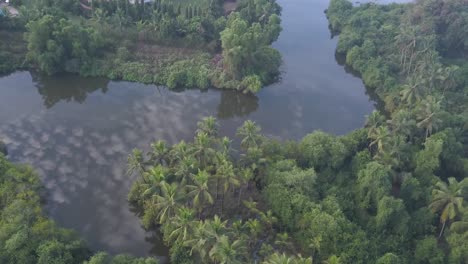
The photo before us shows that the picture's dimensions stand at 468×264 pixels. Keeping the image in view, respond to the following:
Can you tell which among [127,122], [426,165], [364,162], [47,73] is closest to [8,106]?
[47,73]

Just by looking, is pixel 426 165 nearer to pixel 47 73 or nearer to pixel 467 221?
pixel 467 221

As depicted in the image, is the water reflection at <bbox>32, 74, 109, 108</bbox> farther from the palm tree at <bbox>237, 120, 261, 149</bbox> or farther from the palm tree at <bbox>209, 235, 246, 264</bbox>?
the palm tree at <bbox>209, 235, 246, 264</bbox>

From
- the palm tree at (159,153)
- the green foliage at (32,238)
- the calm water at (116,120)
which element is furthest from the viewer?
the calm water at (116,120)

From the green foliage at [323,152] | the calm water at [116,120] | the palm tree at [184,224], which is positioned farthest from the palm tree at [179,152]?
the green foliage at [323,152]

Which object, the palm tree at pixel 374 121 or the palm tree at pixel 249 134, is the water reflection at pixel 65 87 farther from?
the palm tree at pixel 374 121

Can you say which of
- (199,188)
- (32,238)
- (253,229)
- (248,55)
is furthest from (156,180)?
(248,55)

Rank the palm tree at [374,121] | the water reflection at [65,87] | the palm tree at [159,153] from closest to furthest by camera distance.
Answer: the palm tree at [159,153], the palm tree at [374,121], the water reflection at [65,87]
